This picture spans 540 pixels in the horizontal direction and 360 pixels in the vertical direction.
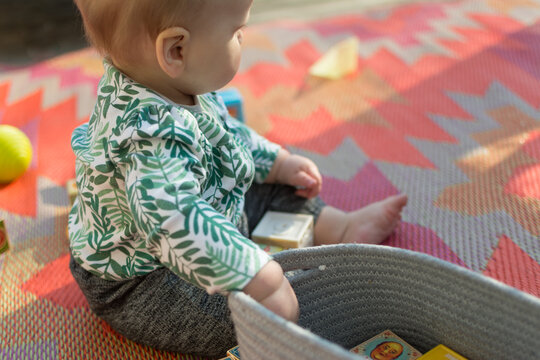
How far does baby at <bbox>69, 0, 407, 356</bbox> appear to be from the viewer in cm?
52

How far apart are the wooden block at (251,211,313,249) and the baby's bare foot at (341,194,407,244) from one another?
6 centimetres

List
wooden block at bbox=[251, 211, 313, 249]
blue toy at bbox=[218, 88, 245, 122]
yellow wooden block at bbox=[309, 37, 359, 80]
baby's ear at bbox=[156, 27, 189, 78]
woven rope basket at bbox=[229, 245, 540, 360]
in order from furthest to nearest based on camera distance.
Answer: yellow wooden block at bbox=[309, 37, 359, 80], blue toy at bbox=[218, 88, 245, 122], wooden block at bbox=[251, 211, 313, 249], baby's ear at bbox=[156, 27, 189, 78], woven rope basket at bbox=[229, 245, 540, 360]

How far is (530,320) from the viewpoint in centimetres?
48

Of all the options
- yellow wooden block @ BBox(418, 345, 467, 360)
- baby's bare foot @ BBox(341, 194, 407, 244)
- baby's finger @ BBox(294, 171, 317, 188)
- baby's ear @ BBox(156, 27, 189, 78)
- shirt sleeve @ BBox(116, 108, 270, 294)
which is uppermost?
baby's ear @ BBox(156, 27, 189, 78)

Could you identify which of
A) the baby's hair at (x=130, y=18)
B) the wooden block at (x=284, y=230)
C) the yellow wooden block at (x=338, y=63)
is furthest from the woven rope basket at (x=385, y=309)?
the yellow wooden block at (x=338, y=63)

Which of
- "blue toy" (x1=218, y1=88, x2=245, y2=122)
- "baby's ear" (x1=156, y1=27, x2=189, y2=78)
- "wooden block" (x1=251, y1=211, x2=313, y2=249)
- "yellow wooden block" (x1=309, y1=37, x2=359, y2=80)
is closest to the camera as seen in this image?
"baby's ear" (x1=156, y1=27, x2=189, y2=78)

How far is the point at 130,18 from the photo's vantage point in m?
0.56

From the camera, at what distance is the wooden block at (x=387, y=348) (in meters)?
0.59

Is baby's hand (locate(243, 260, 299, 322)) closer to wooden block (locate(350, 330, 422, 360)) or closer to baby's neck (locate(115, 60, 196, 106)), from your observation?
wooden block (locate(350, 330, 422, 360))

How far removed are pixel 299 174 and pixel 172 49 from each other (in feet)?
1.03

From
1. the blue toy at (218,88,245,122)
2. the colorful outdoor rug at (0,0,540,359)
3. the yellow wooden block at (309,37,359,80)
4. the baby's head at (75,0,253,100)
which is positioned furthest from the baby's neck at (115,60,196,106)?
the yellow wooden block at (309,37,359,80)

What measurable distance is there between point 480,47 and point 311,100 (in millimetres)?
483

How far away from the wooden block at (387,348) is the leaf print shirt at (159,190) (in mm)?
169

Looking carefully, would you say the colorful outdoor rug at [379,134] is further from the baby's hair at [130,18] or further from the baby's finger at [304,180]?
the baby's hair at [130,18]
